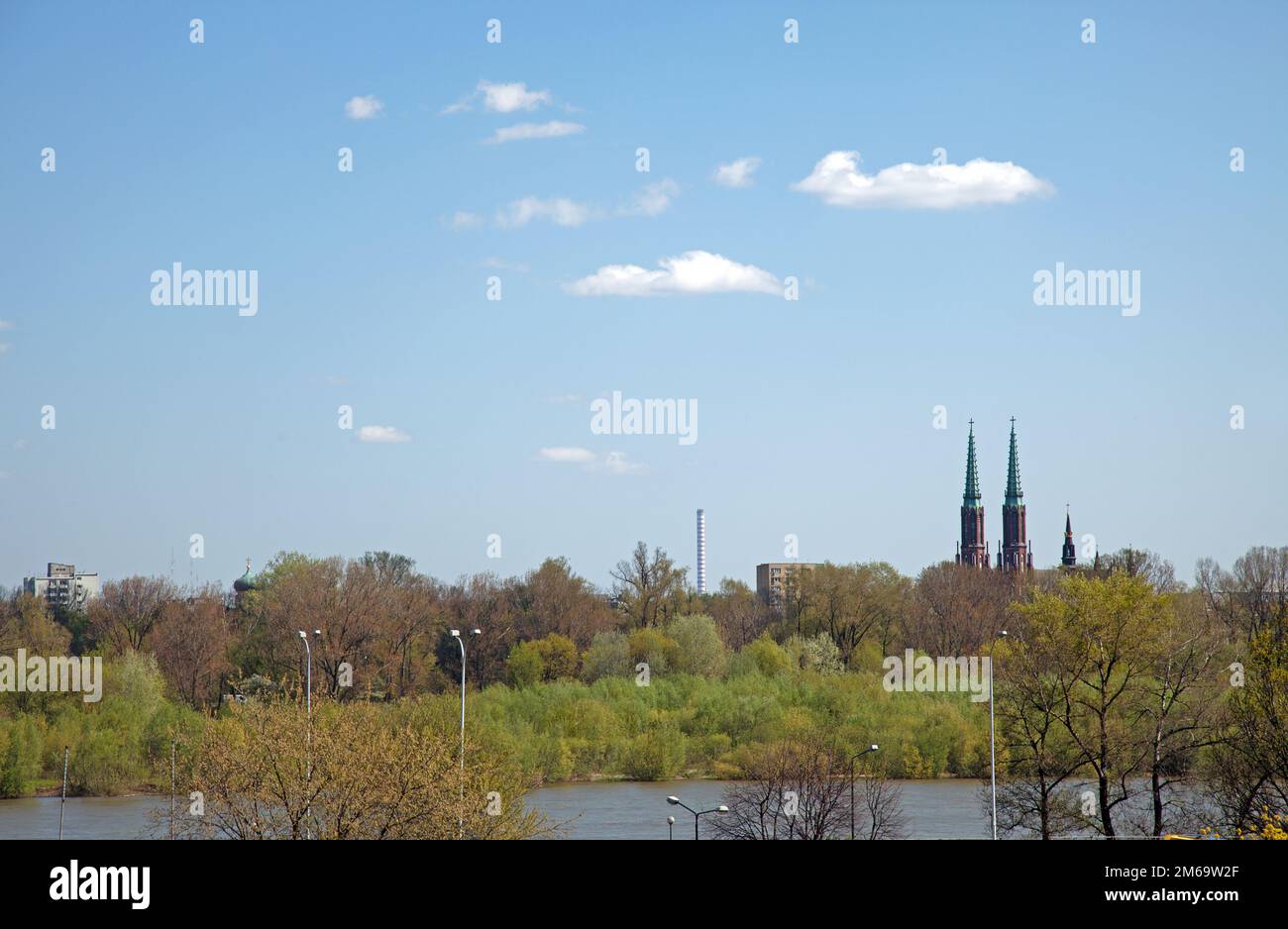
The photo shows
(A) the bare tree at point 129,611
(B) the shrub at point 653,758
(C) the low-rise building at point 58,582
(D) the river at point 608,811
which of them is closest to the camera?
(D) the river at point 608,811

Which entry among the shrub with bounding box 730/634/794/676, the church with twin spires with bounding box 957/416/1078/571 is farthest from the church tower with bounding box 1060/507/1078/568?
the shrub with bounding box 730/634/794/676

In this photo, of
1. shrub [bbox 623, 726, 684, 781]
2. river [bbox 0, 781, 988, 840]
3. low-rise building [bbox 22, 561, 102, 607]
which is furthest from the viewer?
low-rise building [bbox 22, 561, 102, 607]

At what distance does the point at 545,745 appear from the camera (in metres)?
63.6

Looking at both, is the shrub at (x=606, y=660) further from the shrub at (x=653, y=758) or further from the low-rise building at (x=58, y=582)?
the low-rise building at (x=58, y=582)

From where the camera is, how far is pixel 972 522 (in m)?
164

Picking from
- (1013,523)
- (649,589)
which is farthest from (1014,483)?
(649,589)

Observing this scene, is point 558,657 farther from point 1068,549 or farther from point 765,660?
point 1068,549

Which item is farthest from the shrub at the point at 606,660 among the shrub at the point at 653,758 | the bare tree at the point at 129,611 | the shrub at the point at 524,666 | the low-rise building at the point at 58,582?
the low-rise building at the point at 58,582

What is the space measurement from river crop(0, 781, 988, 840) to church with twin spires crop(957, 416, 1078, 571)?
102 meters

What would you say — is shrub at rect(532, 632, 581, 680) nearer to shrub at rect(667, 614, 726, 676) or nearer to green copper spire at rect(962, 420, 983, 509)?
shrub at rect(667, 614, 726, 676)

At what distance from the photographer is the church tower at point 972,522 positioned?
16075 cm

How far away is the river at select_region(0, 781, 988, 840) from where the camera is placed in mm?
45094

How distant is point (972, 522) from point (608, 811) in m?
120

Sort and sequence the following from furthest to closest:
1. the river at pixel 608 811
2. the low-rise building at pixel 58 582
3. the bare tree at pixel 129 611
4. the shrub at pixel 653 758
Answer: the low-rise building at pixel 58 582 < the bare tree at pixel 129 611 < the shrub at pixel 653 758 < the river at pixel 608 811
